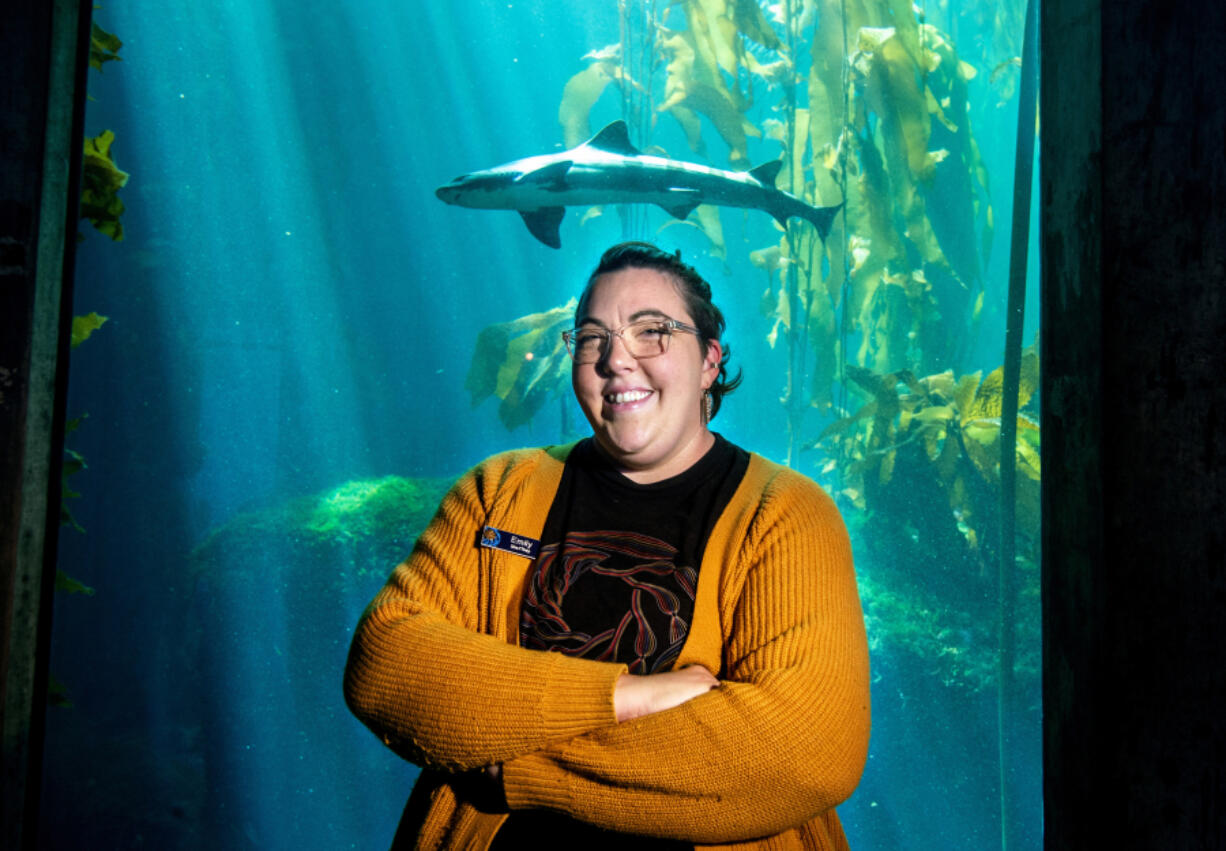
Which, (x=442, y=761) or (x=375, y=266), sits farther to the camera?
(x=375, y=266)

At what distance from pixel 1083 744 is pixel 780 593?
489 millimetres

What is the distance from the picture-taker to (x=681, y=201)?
20.1 feet

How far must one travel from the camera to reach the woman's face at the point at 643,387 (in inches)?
57.1

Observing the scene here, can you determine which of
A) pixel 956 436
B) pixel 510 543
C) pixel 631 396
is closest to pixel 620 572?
pixel 510 543

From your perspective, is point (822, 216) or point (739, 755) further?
point (822, 216)

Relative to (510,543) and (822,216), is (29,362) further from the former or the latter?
(822,216)

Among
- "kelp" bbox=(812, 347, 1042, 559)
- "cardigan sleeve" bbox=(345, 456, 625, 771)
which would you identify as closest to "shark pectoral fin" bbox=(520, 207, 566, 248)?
"kelp" bbox=(812, 347, 1042, 559)

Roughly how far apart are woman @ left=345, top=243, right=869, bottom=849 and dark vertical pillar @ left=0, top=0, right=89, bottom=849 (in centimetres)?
52

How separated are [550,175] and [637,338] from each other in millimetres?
5269

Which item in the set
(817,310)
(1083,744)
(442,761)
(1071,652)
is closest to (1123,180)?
(1071,652)

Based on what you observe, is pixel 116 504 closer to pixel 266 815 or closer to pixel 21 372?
pixel 266 815

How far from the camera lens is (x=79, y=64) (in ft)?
4.20

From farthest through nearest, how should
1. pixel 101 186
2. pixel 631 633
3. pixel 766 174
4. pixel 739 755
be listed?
pixel 766 174
pixel 101 186
pixel 631 633
pixel 739 755

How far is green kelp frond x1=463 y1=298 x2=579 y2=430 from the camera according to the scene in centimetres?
823
